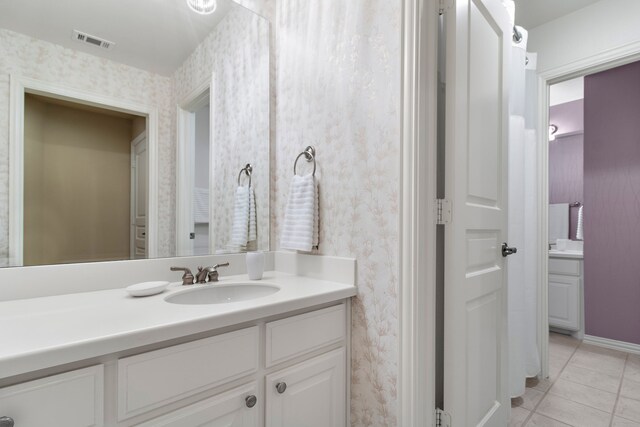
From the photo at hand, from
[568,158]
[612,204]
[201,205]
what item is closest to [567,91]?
[568,158]

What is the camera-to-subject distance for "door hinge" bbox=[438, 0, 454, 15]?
1177 millimetres

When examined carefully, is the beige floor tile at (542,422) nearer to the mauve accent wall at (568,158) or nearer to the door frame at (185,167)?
the door frame at (185,167)

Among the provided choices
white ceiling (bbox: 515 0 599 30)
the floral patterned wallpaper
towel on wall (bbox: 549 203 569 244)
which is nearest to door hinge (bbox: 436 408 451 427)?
the floral patterned wallpaper

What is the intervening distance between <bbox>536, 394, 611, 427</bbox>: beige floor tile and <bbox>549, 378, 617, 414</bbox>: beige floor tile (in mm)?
55

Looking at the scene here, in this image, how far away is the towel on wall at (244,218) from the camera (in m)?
1.58

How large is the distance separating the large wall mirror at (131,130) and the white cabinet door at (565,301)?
2.95m

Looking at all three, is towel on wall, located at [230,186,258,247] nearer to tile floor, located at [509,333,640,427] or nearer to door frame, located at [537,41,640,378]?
tile floor, located at [509,333,640,427]

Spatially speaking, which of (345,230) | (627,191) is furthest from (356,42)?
(627,191)

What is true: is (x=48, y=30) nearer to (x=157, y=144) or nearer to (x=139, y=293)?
(x=157, y=144)

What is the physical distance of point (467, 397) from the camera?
4.03 ft

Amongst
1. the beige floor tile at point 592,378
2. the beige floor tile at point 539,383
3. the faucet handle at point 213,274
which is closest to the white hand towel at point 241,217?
the faucet handle at point 213,274

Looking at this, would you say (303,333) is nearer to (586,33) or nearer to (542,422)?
(542,422)

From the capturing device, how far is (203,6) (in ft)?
4.90

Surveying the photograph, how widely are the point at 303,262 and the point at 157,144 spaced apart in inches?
32.0
